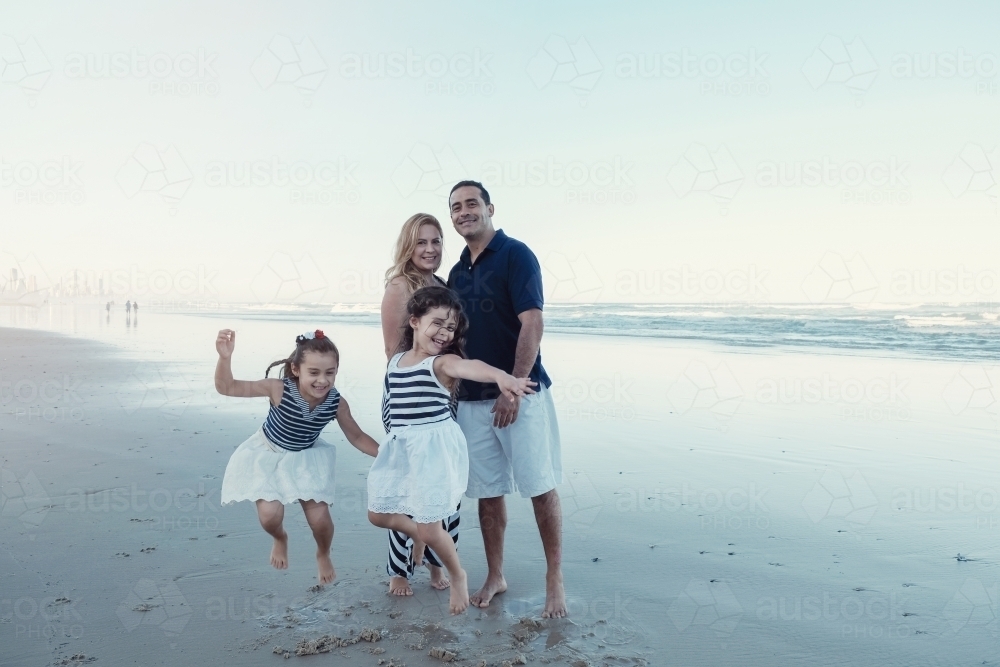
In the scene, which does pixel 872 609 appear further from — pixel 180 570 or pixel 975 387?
pixel 975 387

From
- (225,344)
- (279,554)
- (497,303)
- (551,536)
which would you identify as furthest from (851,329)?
(225,344)

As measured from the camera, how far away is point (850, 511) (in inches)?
186

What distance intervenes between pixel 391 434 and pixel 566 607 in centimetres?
116

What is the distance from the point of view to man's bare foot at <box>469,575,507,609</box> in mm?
3479

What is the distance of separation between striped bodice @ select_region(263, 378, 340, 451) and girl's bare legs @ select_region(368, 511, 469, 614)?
498 mm

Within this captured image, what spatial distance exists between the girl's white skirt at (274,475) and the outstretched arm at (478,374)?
772 mm

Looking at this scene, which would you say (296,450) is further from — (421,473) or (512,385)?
(512,385)

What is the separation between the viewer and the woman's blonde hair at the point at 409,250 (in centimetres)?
374

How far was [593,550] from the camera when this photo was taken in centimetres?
414

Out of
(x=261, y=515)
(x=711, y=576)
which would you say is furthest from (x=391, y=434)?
(x=711, y=576)

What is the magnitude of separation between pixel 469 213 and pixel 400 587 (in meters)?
1.90

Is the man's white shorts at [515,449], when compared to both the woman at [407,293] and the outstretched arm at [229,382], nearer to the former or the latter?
the woman at [407,293]

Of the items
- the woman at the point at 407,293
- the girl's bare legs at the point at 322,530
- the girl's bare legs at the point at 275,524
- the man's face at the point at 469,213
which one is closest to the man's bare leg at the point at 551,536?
the woman at the point at 407,293

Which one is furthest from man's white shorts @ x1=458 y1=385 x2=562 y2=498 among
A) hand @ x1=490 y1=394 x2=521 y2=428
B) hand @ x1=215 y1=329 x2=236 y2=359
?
hand @ x1=215 y1=329 x2=236 y2=359
